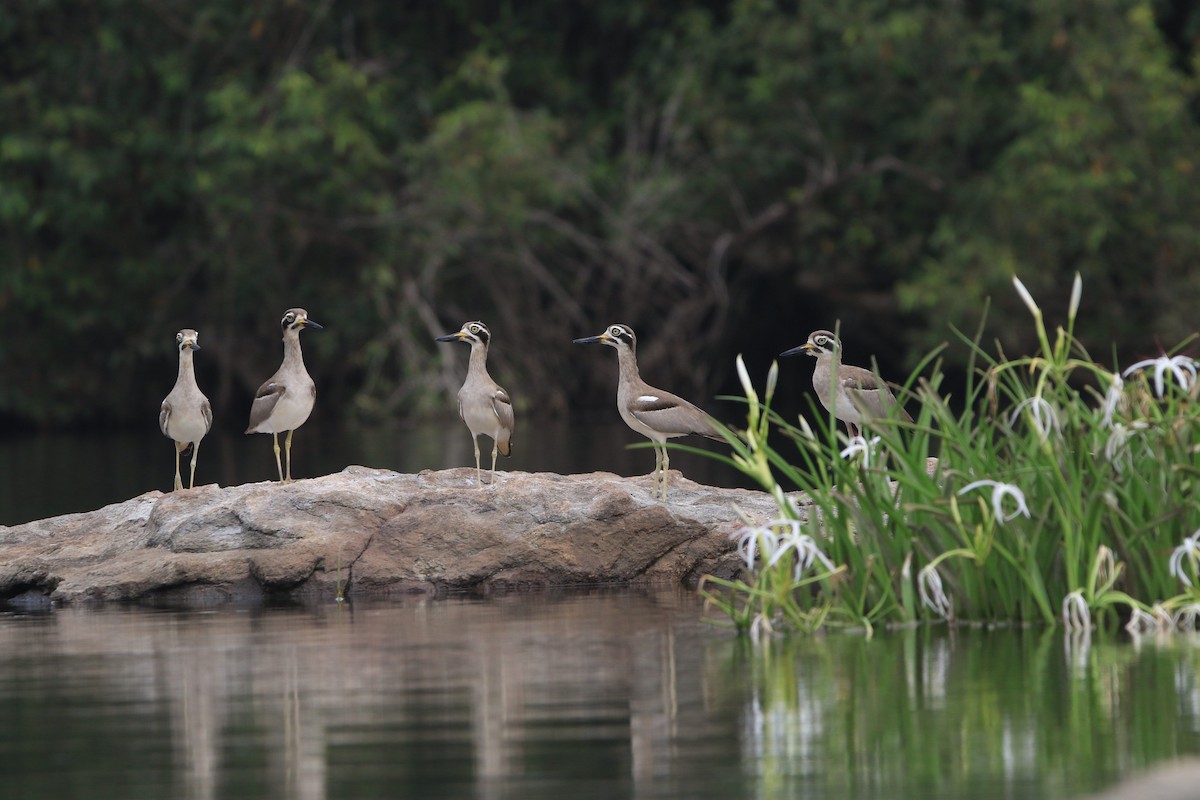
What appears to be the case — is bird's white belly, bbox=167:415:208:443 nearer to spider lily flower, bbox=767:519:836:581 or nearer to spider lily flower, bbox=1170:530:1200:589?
spider lily flower, bbox=767:519:836:581

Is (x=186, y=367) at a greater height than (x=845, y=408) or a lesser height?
greater

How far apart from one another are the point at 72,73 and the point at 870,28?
1538 centimetres

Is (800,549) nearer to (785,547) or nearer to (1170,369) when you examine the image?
(785,547)

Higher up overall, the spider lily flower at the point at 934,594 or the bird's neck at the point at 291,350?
the bird's neck at the point at 291,350

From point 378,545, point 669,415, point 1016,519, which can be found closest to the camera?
point 1016,519

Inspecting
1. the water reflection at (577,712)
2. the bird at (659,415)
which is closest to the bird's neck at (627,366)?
the bird at (659,415)

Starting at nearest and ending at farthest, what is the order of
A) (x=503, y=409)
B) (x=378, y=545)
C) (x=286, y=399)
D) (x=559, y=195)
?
1. (x=378, y=545)
2. (x=503, y=409)
3. (x=286, y=399)
4. (x=559, y=195)

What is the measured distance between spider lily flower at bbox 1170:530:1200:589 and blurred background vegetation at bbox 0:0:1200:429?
85.8 feet

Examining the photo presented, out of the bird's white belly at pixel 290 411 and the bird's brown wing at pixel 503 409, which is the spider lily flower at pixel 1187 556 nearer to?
the bird's brown wing at pixel 503 409

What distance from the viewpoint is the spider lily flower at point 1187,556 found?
9875 millimetres

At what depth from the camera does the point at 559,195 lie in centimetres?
3822

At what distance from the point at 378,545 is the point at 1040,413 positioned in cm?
483

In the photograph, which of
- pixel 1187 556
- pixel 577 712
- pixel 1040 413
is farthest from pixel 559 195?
pixel 577 712

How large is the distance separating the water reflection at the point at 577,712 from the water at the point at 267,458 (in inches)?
367
